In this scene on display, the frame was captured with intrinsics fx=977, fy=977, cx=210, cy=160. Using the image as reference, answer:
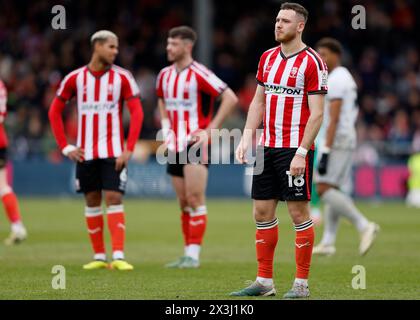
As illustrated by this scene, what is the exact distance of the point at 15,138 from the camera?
71.6ft

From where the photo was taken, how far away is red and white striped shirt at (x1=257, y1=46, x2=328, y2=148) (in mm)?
7457

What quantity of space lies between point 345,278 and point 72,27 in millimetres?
18874

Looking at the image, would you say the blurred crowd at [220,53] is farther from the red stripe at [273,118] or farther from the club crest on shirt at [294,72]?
the club crest on shirt at [294,72]

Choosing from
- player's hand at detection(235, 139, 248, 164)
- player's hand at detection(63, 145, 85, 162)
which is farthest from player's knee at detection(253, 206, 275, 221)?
player's hand at detection(63, 145, 85, 162)

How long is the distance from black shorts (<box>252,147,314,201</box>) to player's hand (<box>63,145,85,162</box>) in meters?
2.46

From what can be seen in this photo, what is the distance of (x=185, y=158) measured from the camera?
9.91 metres

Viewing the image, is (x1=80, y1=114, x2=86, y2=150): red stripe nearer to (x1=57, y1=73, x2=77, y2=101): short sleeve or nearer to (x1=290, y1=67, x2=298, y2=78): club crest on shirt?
(x1=57, y1=73, x2=77, y2=101): short sleeve

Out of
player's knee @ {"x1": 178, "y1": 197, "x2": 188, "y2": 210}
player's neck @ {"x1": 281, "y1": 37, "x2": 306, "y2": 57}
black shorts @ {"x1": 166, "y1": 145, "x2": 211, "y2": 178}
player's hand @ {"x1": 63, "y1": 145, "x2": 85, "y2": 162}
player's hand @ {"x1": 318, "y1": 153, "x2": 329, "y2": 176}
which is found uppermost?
player's neck @ {"x1": 281, "y1": 37, "x2": 306, "y2": 57}

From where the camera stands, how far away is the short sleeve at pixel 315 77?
7.43 m

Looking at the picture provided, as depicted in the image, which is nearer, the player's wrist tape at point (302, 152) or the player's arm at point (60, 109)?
the player's wrist tape at point (302, 152)

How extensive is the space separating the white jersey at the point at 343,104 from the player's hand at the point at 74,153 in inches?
116

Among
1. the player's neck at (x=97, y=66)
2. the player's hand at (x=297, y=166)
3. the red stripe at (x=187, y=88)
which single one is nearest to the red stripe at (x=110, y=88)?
the player's neck at (x=97, y=66)
